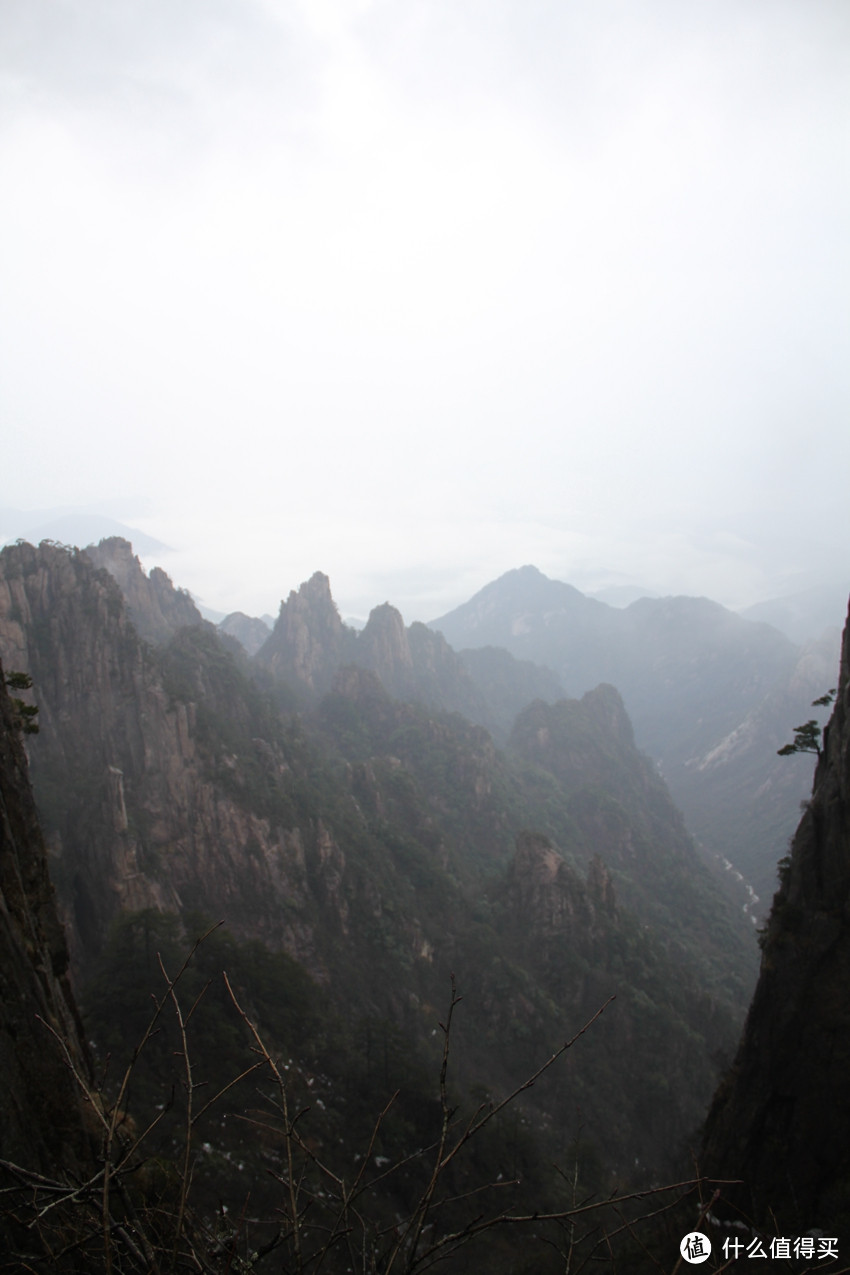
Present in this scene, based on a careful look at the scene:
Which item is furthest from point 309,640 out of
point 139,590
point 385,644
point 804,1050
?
point 804,1050

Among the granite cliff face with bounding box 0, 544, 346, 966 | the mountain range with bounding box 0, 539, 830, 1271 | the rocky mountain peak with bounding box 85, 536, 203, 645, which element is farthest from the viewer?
the rocky mountain peak with bounding box 85, 536, 203, 645

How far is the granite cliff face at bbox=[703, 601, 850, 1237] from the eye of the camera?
15.0m

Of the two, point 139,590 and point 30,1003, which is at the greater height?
point 139,590

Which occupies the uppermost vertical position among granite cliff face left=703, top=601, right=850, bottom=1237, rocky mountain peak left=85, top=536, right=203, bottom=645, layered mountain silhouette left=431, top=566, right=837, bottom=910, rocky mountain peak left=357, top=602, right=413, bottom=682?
rocky mountain peak left=85, top=536, right=203, bottom=645

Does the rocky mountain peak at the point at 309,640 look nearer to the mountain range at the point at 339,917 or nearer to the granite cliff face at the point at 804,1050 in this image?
the mountain range at the point at 339,917

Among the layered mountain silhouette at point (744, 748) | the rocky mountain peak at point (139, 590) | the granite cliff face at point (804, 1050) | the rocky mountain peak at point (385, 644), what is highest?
the rocky mountain peak at point (139, 590)

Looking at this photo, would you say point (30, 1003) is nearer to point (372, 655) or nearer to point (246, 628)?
point (372, 655)

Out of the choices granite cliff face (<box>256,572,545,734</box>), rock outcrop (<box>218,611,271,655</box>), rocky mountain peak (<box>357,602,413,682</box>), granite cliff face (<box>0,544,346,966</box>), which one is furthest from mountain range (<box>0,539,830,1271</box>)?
rock outcrop (<box>218,611,271,655</box>)

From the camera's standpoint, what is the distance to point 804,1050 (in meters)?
16.6

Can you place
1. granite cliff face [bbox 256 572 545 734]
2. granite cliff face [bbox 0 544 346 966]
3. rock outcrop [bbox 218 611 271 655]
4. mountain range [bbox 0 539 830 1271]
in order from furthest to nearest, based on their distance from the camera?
1. rock outcrop [bbox 218 611 271 655]
2. granite cliff face [bbox 256 572 545 734]
3. granite cliff face [bbox 0 544 346 966]
4. mountain range [bbox 0 539 830 1271]

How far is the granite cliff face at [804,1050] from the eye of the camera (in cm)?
1497

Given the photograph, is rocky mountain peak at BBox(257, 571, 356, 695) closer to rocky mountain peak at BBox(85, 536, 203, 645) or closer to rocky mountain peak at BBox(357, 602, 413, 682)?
rocky mountain peak at BBox(357, 602, 413, 682)

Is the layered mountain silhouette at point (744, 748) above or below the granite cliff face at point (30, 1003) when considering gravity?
below

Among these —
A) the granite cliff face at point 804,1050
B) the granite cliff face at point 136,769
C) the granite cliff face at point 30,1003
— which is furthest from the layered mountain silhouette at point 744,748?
the granite cliff face at point 30,1003
